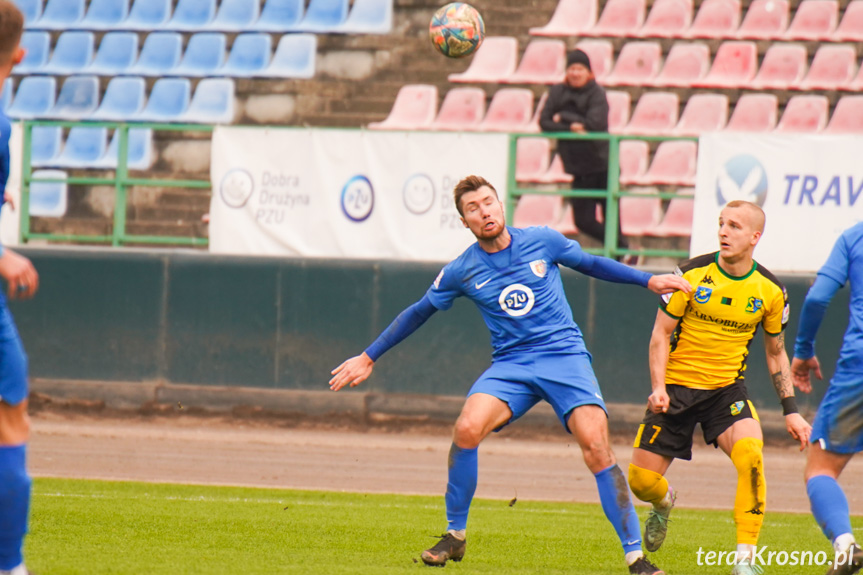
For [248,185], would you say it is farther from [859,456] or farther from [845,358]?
[845,358]

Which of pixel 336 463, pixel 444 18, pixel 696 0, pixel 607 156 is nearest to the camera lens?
pixel 336 463

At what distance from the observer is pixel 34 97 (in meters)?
19.7

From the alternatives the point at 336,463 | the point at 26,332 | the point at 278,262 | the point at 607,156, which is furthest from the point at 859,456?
the point at 26,332

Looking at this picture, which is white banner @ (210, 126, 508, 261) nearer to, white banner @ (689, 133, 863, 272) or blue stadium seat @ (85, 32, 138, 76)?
white banner @ (689, 133, 863, 272)

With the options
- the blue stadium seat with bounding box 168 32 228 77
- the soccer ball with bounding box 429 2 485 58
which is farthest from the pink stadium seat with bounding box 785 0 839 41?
the blue stadium seat with bounding box 168 32 228 77

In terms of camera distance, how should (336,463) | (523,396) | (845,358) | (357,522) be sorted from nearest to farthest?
(845,358), (523,396), (357,522), (336,463)

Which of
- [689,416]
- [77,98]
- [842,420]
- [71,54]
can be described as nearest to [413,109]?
[77,98]

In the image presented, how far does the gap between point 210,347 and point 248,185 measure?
196cm

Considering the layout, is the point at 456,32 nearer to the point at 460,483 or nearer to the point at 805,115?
the point at 805,115

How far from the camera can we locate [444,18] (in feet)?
40.9

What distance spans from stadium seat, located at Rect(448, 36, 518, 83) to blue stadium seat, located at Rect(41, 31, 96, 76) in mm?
6374

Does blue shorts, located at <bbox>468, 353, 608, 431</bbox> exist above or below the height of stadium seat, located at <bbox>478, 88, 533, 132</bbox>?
below

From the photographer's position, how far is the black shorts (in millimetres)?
6805

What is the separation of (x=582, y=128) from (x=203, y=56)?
7918mm
